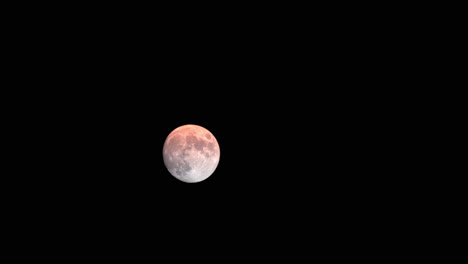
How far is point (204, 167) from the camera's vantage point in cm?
589

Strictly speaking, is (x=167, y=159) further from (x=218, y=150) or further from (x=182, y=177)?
(x=218, y=150)

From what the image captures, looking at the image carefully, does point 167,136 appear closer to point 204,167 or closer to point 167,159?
point 167,159

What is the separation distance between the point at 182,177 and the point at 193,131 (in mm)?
893

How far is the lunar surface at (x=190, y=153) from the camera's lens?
5.77m

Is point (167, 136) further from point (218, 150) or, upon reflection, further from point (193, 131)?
point (218, 150)

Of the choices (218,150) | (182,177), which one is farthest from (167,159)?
(218,150)

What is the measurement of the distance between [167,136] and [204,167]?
995 millimetres

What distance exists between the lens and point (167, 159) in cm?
597

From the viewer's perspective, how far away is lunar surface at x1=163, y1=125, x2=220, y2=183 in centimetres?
577

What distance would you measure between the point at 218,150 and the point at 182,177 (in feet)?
2.87

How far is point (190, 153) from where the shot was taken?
575 centimetres

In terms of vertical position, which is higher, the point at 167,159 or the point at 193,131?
the point at 193,131

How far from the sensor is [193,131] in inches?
235

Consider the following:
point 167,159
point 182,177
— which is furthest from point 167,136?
point 182,177
